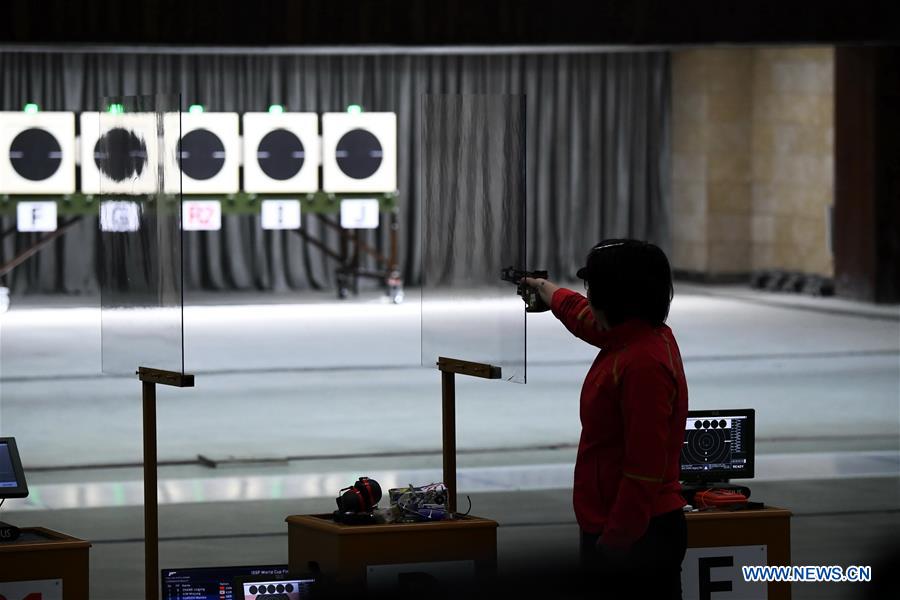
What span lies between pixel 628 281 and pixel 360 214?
11960mm

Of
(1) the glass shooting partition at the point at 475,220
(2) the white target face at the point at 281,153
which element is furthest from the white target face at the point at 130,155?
(2) the white target face at the point at 281,153

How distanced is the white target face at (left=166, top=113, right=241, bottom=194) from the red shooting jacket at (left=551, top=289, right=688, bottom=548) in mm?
11256

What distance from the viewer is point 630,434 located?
2693mm

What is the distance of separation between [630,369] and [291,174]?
1154 centimetres

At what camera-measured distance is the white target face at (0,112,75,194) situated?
1368 centimetres

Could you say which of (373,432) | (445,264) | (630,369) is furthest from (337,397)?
(630,369)

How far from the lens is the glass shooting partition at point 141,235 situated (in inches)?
165

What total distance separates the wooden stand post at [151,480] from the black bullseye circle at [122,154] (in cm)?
60

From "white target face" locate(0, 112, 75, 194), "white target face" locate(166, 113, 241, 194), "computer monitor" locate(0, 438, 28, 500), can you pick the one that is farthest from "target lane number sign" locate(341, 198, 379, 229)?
"computer monitor" locate(0, 438, 28, 500)

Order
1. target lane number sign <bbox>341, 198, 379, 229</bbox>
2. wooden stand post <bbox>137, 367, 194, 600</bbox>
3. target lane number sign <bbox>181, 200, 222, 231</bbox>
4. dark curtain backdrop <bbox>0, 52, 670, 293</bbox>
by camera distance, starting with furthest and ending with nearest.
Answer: dark curtain backdrop <bbox>0, 52, 670, 293</bbox> < target lane number sign <bbox>341, 198, 379, 229</bbox> < target lane number sign <bbox>181, 200, 222, 231</bbox> < wooden stand post <bbox>137, 367, 194, 600</bbox>

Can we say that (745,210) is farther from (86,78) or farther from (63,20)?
(63,20)

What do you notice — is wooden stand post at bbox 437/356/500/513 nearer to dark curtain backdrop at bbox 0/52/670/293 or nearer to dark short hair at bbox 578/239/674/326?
dark short hair at bbox 578/239/674/326

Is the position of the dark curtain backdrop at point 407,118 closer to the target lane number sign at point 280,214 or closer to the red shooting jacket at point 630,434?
the target lane number sign at point 280,214

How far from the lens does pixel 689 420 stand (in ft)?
12.8
